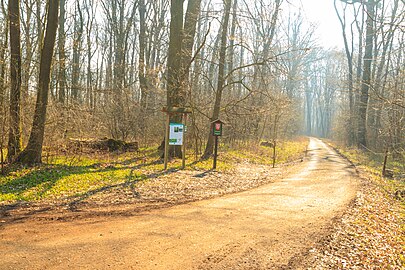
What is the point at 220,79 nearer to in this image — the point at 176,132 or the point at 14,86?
the point at 176,132

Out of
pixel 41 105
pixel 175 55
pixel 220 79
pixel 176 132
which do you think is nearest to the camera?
pixel 41 105

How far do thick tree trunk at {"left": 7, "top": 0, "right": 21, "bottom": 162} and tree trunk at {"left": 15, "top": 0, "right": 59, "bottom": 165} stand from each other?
1.40 ft

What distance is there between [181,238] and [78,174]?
5693 millimetres

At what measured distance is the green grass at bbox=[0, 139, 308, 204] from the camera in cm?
780

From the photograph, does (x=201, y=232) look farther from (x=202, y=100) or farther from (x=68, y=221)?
(x=202, y=100)

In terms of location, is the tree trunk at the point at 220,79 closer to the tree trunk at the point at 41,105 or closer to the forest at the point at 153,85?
the forest at the point at 153,85

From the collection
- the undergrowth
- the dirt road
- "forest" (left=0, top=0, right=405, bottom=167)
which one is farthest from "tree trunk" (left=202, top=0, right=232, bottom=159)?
the dirt road

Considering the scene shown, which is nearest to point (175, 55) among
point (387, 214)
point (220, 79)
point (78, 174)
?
point (220, 79)

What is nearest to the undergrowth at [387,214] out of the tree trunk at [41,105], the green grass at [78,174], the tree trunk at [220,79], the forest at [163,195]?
the forest at [163,195]

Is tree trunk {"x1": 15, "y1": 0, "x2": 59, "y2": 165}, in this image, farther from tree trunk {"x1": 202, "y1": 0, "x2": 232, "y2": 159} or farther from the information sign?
tree trunk {"x1": 202, "y1": 0, "x2": 232, "y2": 159}

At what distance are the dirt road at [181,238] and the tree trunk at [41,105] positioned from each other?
199 inches

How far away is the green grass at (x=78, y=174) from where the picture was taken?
7805 mm

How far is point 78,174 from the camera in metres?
9.71

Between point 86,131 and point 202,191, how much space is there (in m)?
6.94
